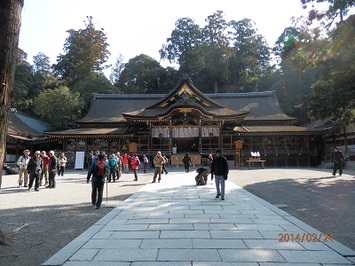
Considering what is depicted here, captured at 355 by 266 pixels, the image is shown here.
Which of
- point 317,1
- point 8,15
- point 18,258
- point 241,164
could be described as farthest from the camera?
point 241,164

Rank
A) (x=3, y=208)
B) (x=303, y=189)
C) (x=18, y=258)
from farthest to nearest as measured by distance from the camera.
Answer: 1. (x=303, y=189)
2. (x=3, y=208)
3. (x=18, y=258)

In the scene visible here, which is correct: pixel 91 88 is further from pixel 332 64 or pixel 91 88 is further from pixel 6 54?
pixel 6 54

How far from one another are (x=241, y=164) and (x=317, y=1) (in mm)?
15277

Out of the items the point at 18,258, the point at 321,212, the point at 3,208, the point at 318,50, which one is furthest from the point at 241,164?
the point at 18,258

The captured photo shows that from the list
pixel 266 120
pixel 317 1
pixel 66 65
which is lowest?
pixel 266 120

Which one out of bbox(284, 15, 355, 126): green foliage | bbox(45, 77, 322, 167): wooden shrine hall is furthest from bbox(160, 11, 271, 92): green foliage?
bbox(284, 15, 355, 126): green foliage

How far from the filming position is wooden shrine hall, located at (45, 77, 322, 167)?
86.8 feet

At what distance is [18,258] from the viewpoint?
13.0 ft

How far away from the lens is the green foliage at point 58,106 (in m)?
33.6

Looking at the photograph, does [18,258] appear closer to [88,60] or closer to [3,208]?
[3,208]

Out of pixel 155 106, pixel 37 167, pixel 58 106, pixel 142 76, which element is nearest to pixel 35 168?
pixel 37 167

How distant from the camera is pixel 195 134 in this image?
88.4 feet
